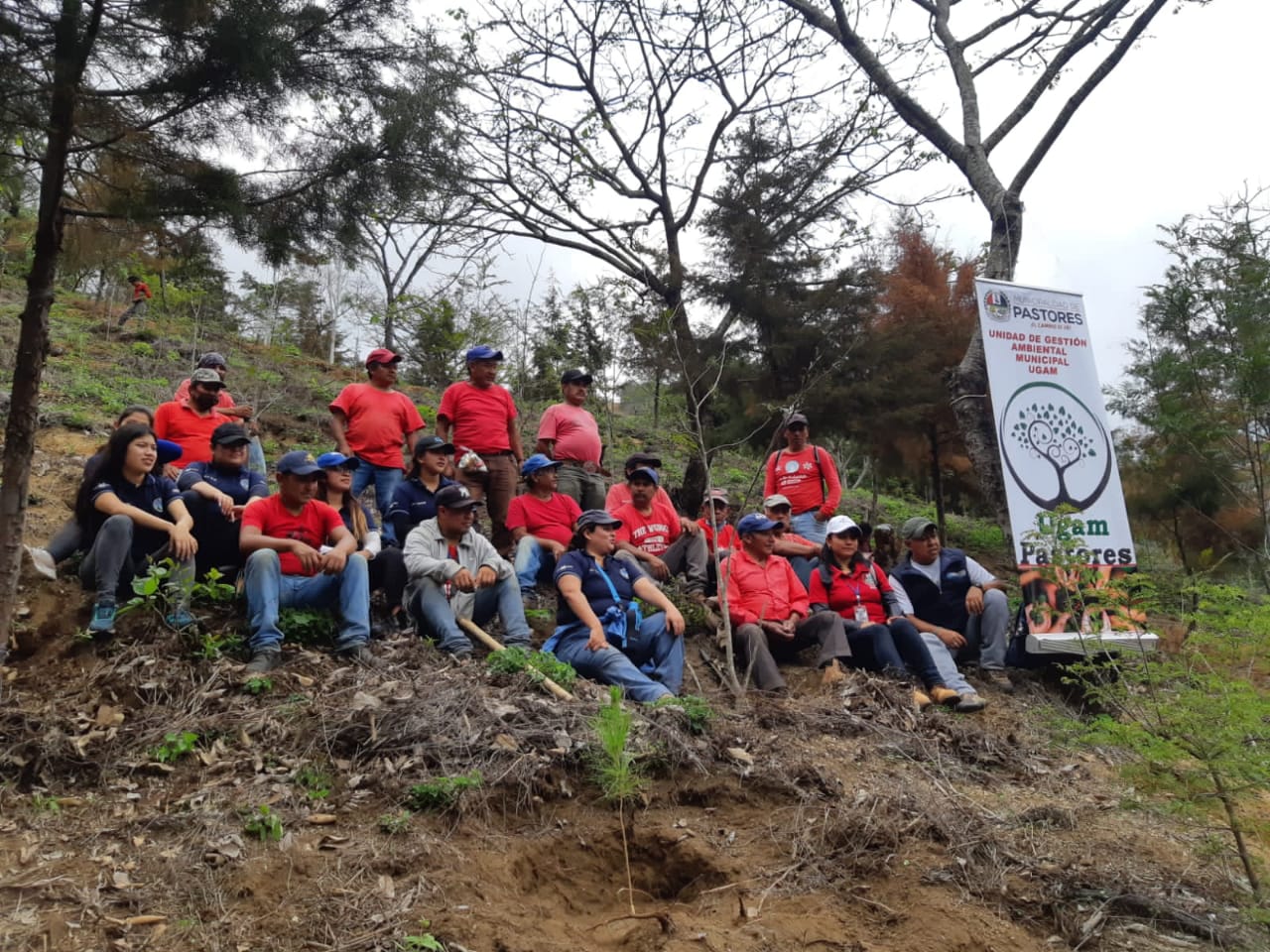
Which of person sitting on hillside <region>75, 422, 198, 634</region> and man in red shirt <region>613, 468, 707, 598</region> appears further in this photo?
man in red shirt <region>613, 468, 707, 598</region>

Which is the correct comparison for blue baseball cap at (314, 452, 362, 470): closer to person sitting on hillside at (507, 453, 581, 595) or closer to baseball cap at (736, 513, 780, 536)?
person sitting on hillside at (507, 453, 581, 595)

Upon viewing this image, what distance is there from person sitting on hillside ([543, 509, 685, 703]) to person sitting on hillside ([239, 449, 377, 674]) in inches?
47.8

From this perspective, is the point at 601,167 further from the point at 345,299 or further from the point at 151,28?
the point at 345,299

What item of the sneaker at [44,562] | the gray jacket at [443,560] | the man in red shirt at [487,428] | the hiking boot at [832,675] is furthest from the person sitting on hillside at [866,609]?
the sneaker at [44,562]

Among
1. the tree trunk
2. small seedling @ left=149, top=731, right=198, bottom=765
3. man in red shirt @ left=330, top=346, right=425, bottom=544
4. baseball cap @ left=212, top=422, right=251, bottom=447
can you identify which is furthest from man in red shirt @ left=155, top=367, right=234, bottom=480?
small seedling @ left=149, top=731, right=198, bottom=765

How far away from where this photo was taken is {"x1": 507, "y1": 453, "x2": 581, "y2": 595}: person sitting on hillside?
21.5ft

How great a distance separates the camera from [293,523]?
5332mm

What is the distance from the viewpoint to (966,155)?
344 inches

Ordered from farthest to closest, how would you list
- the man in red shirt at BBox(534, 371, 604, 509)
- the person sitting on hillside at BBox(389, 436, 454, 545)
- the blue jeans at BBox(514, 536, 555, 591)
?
the man in red shirt at BBox(534, 371, 604, 509)
the blue jeans at BBox(514, 536, 555, 591)
the person sitting on hillside at BBox(389, 436, 454, 545)

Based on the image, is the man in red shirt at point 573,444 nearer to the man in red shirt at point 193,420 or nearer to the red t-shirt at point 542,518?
the red t-shirt at point 542,518

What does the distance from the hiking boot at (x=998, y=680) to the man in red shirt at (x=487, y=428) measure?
401cm

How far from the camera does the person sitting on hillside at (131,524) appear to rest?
4812 mm

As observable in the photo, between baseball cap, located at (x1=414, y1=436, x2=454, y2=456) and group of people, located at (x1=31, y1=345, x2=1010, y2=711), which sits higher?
baseball cap, located at (x1=414, y1=436, x2=454, y2=456)

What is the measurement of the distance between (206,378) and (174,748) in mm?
3084
